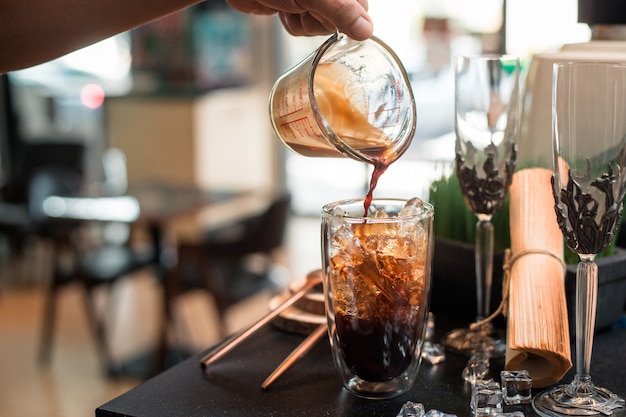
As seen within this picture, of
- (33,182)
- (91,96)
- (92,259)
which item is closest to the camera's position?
(92,259)

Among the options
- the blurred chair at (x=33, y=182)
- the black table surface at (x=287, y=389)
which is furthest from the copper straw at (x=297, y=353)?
the blurred chair at (x=33, y=182)

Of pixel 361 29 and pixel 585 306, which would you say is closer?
pixel 585 306

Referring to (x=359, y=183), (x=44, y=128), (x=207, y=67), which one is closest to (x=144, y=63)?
(x=207, y=67)

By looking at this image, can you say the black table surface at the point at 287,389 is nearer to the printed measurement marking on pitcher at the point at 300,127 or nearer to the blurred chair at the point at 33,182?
the printed measurement marking on pitcher at the point at 300,127

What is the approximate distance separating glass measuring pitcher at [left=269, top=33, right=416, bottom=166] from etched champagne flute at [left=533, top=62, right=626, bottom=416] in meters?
0.25

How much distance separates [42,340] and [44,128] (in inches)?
109

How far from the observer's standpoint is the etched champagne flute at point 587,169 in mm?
926

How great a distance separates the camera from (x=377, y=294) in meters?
1.02

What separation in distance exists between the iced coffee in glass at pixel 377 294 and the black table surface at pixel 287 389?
36mm

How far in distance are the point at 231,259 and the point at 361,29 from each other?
2.63 meters

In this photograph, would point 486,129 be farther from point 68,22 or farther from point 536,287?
point 68,22

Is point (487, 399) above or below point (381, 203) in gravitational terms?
below

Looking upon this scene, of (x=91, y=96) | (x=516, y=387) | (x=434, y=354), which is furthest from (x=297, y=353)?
(x=91, y=96)

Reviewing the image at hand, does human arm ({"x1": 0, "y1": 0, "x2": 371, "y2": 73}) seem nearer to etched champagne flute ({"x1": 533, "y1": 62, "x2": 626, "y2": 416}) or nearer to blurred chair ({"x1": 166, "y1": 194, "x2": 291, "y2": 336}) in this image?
etched champagne flute ({"x1": 533, "y1": 62, "x2": 626, "y2": 416})
